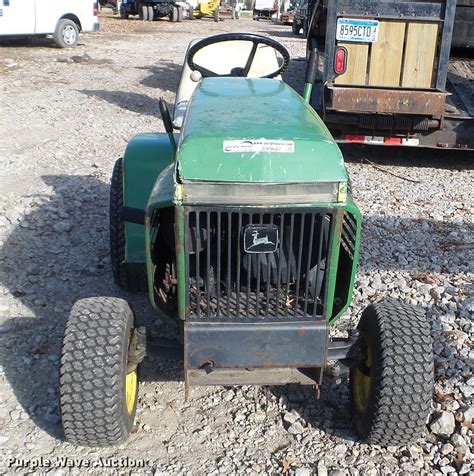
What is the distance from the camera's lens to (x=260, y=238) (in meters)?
2.63

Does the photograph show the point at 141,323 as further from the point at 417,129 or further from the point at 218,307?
the point at 417,129

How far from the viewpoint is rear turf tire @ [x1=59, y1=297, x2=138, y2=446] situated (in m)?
2.79


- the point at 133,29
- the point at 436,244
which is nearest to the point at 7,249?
the point at 436,244

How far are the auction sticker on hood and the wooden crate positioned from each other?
16.8 feet

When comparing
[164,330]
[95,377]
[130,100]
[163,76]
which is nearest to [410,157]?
[130,100]

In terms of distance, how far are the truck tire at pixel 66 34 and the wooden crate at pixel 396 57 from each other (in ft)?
34.7

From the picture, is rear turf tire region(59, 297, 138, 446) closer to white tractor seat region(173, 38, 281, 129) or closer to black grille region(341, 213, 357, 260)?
black grille region(341, 213, 357, 260)

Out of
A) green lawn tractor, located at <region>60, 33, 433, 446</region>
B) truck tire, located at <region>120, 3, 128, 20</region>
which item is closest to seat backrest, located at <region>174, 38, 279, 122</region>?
green lawn tractor, located at <region>60, 33, 433, 446</region>

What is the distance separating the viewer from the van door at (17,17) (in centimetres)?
1469

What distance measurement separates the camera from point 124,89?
11727 mm

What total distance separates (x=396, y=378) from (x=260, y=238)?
858mm

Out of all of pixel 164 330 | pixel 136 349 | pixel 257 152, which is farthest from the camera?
pixel 164 330

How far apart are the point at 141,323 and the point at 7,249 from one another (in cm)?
153

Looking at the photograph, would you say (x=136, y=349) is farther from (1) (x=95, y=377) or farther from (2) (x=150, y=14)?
(2) (x=150, y=14)
